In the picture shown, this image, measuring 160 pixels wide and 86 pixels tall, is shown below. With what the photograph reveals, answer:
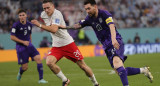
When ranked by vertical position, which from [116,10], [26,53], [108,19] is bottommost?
[116,10]

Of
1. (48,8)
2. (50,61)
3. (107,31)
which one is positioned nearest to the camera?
(107,31)

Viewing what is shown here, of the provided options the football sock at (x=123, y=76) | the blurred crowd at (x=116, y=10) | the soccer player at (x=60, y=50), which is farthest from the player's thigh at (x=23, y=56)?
the blurred crowd at (x=116, y=10)

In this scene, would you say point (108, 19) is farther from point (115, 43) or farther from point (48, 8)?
point (48, 8)

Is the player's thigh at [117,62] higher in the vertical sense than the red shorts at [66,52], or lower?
higher

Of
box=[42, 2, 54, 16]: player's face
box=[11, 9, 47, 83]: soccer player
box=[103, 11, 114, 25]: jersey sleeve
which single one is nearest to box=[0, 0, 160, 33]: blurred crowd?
box=[11, 9, 47, 83]: soccer player

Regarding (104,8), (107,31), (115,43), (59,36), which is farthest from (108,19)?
(104,8)

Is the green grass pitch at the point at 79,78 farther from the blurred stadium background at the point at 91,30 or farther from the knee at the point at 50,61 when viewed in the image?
the blurred stadium background at the point at 91,30

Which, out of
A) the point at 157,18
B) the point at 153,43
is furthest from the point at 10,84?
the point at 157,18

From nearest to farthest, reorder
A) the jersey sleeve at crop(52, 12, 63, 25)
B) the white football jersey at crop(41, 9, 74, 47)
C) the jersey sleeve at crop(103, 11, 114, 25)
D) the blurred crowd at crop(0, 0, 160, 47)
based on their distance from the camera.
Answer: the jersey sleeve at crop(103, 11, 114, 25) → the jersey sleeve at crop(52, 12, 63, 25) → the white football jersey at crop(41, 9, 74, 47) → the blurred crowd at crop(0, 0, 160, 47)

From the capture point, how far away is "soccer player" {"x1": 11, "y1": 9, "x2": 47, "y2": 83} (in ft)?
41.8

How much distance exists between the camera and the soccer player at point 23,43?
12.7 meters

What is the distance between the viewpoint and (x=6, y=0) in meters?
27.8

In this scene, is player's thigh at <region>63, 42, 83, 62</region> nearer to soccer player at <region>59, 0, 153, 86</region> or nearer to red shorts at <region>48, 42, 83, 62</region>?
red shorts at <region>48, 42, 83, 62</region>

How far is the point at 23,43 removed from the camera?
499 inches
